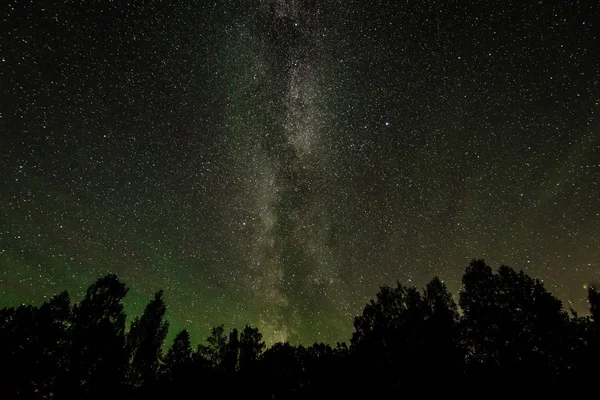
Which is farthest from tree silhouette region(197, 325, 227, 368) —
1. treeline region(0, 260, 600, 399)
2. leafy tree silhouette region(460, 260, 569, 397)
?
leafy tree silhouette region(460, 260, 569, 397)

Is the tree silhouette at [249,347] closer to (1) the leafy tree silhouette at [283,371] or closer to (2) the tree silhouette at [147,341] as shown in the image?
(1) the leafy tree silhouette at [283,371]

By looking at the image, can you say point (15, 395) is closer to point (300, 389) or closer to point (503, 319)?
point (300, 389)

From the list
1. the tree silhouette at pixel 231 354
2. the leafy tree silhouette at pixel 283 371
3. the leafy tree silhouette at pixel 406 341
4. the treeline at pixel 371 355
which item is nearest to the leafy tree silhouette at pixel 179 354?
the treeline at pixel 371 355

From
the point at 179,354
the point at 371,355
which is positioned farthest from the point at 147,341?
the point at 371,355

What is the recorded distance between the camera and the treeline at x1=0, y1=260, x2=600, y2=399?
17641mm

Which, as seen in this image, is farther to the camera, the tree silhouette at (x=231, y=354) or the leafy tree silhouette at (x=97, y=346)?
the tree silhouette at (x=231, y=354)

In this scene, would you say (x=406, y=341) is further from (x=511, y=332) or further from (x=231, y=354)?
(x=231, y=354)

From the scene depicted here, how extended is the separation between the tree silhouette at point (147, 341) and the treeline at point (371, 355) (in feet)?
0.35

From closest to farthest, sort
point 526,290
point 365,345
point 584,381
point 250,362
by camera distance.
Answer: point 584,381, point 526,290, point 365,345, point 250,362

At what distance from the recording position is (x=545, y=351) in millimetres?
18000

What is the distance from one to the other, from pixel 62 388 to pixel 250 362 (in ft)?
44.2

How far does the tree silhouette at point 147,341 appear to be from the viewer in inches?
986

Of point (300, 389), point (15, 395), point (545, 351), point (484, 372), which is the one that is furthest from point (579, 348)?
point (15, 395)

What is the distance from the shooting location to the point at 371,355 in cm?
2186
